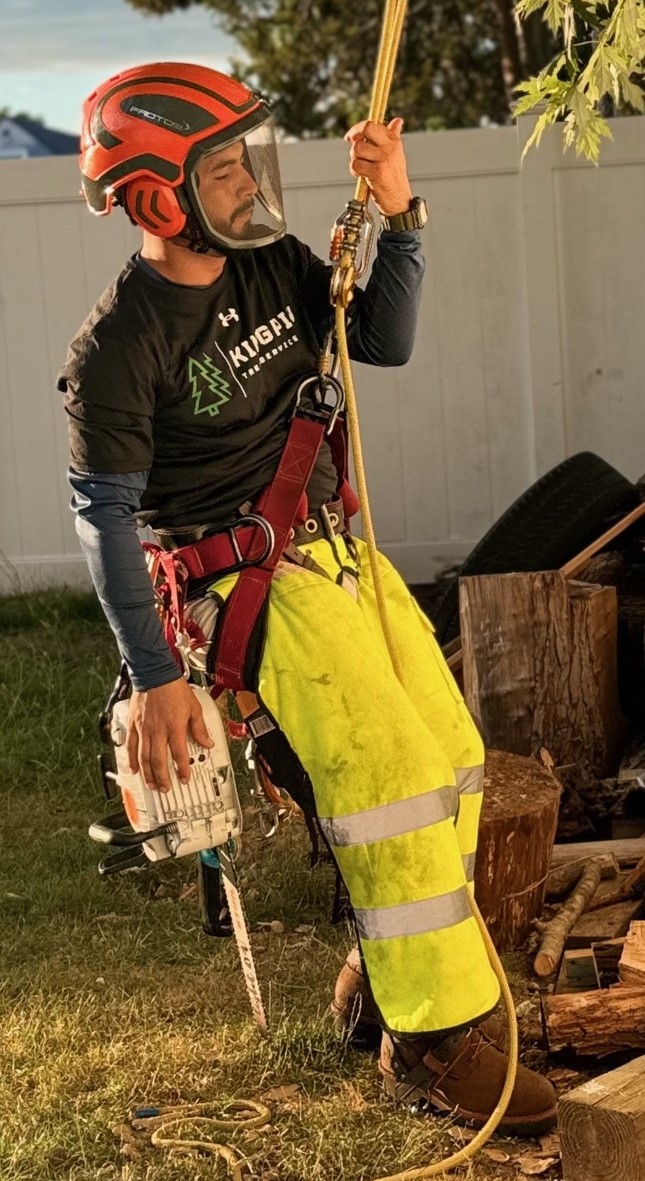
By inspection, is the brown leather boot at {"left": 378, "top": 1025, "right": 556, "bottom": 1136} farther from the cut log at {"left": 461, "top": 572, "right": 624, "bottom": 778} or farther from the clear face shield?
the cut log at {"left": 461, "top": 572, "right": 624, "bottom": 778}

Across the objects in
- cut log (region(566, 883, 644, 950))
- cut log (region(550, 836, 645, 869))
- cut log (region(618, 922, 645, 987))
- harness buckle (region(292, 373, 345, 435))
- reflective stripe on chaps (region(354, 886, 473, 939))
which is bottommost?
cut log (region(566, 883, 644, 950))

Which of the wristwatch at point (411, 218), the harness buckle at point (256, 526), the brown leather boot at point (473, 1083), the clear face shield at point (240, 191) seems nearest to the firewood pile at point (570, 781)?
the brown leather boot at point (473, 1083)

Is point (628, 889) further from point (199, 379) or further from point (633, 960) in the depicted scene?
point (199, 379)

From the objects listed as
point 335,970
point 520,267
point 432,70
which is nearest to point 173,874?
point 335,970

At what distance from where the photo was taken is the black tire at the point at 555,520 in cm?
621

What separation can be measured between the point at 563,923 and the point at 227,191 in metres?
2.15

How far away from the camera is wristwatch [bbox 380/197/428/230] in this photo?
3.57m

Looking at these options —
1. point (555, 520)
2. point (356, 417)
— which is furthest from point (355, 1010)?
point (555, 520)

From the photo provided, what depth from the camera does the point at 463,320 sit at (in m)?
8.08

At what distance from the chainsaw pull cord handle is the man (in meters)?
0.06

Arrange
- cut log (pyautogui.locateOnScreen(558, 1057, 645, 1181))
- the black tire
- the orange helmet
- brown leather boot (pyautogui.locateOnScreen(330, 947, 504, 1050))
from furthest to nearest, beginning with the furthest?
the black tire < brown leather boot (pyautogui.locateOnScreen(330, 947, 504, 1050)) < the orange helmet < cut log (pyautogui.locateOnScreen(558, 1057, 645, 1181))

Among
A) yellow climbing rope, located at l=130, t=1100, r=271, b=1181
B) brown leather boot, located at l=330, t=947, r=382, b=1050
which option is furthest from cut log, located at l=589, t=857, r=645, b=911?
yellow climbing rope, located at l=130, t=1100, r=271, b=1181

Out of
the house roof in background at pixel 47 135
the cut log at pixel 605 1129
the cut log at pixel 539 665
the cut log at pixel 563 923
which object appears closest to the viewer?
the cut log at pixel 605 1129

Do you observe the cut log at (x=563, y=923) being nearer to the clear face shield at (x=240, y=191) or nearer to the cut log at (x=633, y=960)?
the cut log at (x=633, y=960)
